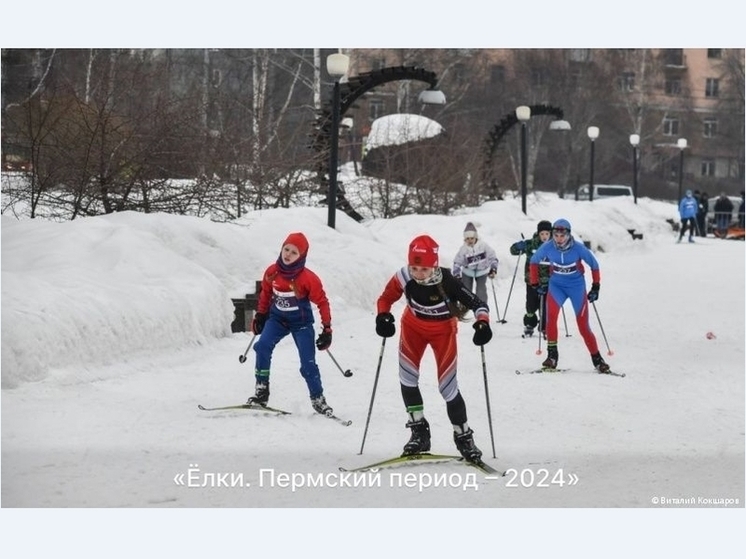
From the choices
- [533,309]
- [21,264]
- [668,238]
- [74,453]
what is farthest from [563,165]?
[74,453]

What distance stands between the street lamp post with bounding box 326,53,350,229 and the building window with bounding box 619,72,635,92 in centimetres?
386

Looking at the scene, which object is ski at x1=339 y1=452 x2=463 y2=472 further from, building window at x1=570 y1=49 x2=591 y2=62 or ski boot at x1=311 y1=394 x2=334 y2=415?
building window at x1=570 y1=49 x2=591 y2=62

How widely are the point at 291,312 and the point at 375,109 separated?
14728 mm

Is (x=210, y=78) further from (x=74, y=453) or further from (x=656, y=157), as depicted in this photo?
(x=656, y=157)

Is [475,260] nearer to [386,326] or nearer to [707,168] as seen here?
[707,168]

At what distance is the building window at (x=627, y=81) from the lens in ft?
44.1

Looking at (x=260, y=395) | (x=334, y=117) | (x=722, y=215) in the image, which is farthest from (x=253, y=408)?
(x=722, y=215)

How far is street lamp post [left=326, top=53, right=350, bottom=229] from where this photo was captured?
40.9 feet

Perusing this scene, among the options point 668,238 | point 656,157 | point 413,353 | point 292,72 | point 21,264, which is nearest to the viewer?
point 413,353

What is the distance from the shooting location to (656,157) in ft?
67.4

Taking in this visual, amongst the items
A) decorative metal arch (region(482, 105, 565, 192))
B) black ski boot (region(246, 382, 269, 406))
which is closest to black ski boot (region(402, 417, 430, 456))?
black ski boot (region(246, 382, 269, 406))

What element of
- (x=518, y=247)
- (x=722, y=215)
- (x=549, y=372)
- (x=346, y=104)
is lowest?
(x=549, y=372)

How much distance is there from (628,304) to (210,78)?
21.9 feet

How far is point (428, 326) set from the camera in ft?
22.2
